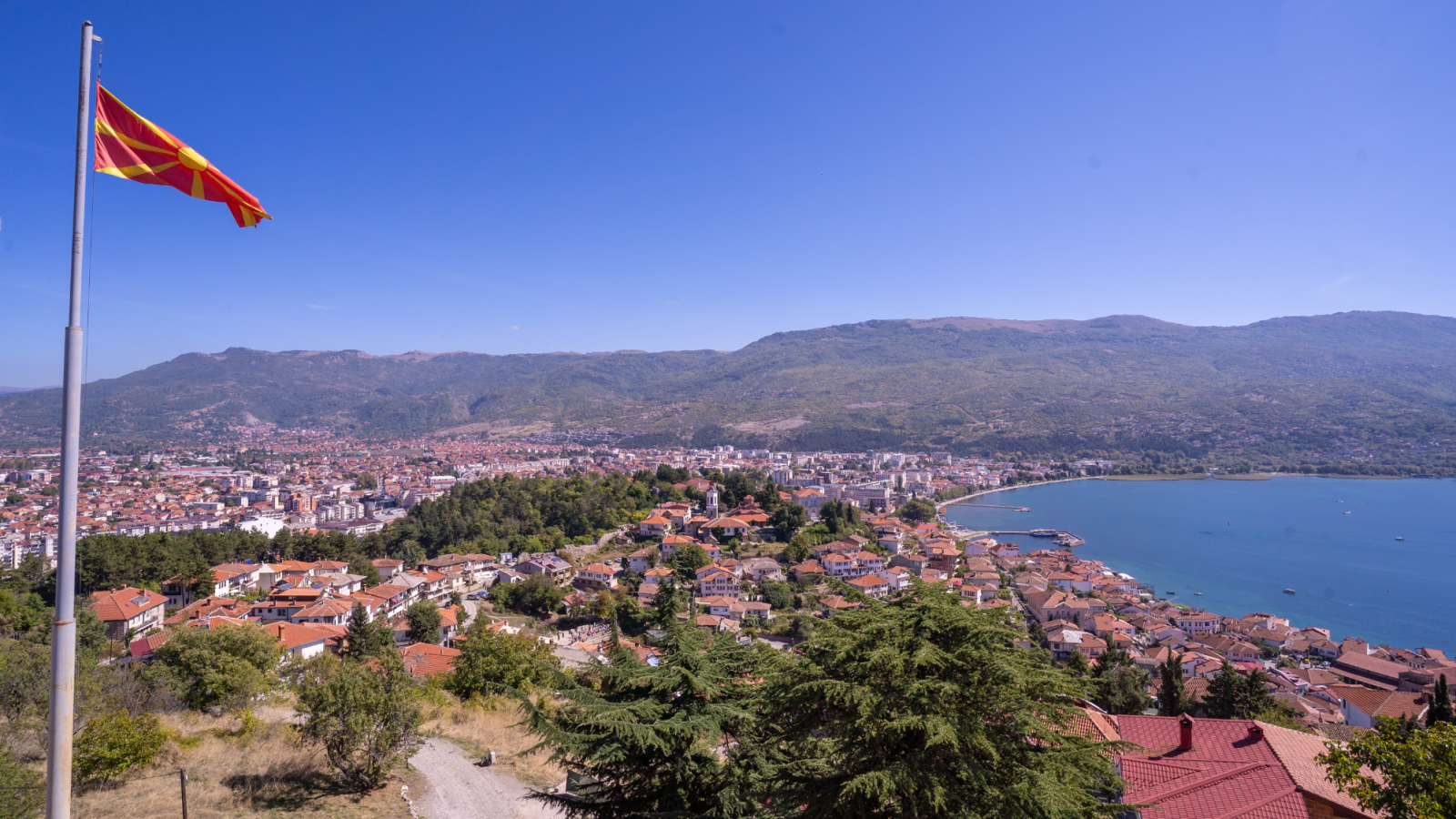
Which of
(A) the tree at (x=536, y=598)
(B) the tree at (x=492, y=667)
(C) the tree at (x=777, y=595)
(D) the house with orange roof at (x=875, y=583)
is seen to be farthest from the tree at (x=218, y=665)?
(D) the house with orange roof at (x=875, y=583)

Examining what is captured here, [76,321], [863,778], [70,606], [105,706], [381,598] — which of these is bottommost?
[381,598]

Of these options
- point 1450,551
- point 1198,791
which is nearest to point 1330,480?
point 1450,551

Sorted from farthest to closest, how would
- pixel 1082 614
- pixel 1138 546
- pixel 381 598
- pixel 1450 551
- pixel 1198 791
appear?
pixel 1138 546, pixel 1450 551, pixel 1082 614, pixel 381 598, pixel 1198 791

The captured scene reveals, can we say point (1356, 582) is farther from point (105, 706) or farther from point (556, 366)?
point (556, 366)

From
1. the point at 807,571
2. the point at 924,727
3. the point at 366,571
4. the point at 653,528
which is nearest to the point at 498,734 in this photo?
the point at 924,727

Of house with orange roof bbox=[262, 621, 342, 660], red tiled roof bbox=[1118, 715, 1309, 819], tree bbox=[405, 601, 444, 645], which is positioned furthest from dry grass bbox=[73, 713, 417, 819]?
tree bbox=[405, 601, 444, 645]

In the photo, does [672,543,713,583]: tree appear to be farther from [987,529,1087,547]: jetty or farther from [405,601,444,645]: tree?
[987,529,1087,547]: jetty

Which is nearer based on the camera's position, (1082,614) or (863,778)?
(863,778)
